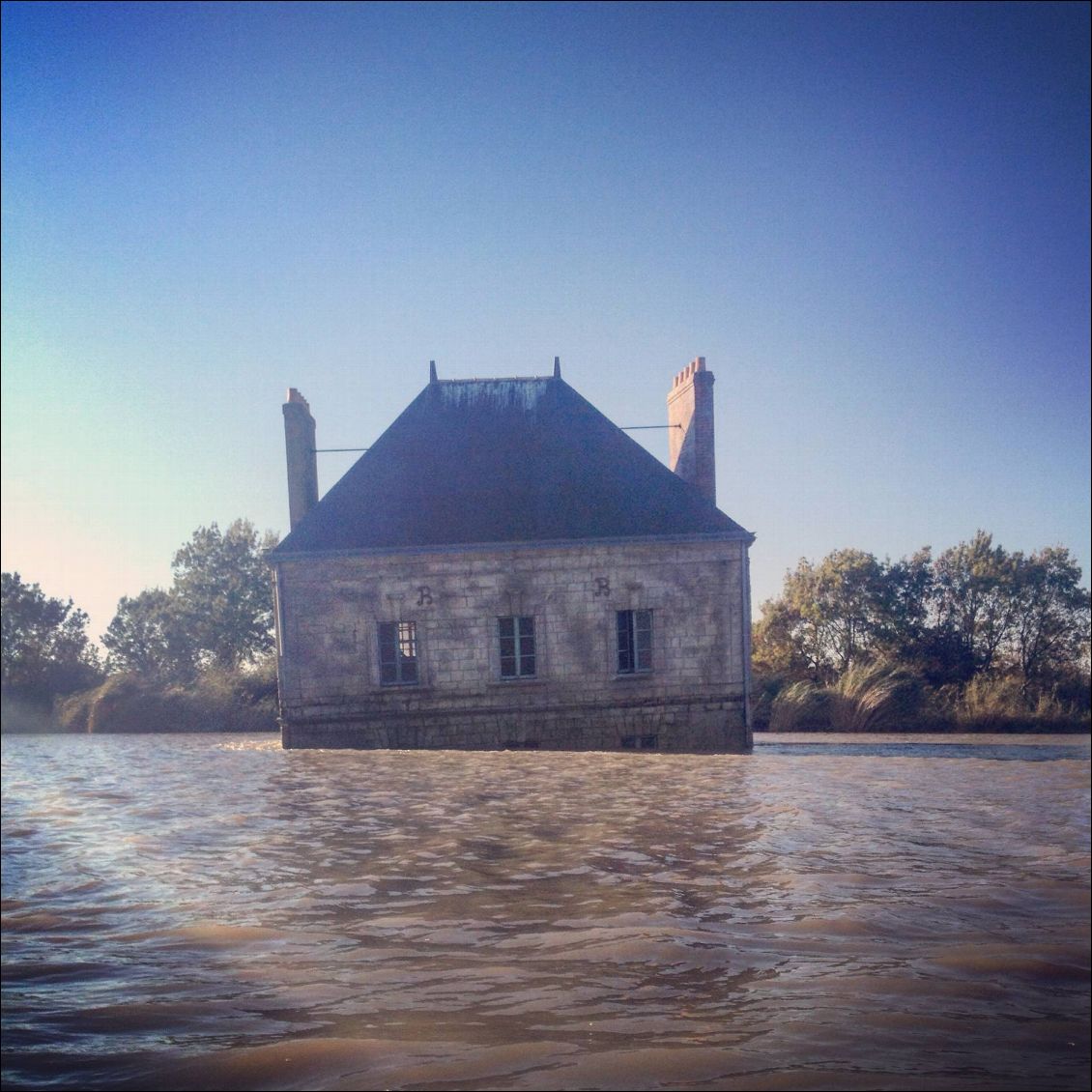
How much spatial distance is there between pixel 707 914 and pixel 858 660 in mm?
18056

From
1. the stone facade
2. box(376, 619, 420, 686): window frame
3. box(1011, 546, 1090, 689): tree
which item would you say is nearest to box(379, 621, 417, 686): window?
box(376, 619, 420, 686): window frame

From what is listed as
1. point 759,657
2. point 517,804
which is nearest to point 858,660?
point 759,657

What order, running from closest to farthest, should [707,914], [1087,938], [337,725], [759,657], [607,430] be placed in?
[1087,938], [707,914], [337,725], [607,430], [759,657]

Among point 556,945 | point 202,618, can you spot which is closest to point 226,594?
point 202,618

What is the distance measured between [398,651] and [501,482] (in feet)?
12.6

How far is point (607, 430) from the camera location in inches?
730

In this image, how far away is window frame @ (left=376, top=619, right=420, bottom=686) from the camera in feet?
54.4

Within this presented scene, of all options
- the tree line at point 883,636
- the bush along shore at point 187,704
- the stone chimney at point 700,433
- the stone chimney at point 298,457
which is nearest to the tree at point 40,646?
the tree line at point 883,636

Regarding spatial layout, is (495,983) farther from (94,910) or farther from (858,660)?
(858,660)

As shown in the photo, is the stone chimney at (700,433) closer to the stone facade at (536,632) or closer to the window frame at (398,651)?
the stone facade at (536,632)

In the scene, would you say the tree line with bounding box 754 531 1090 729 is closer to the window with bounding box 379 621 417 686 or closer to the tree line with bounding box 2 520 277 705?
the window with bounding box 379 621 417 686

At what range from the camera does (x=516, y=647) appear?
16656mm

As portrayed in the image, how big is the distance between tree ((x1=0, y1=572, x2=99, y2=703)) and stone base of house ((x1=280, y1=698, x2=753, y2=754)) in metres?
3.90

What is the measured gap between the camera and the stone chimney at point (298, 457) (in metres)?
18.5
